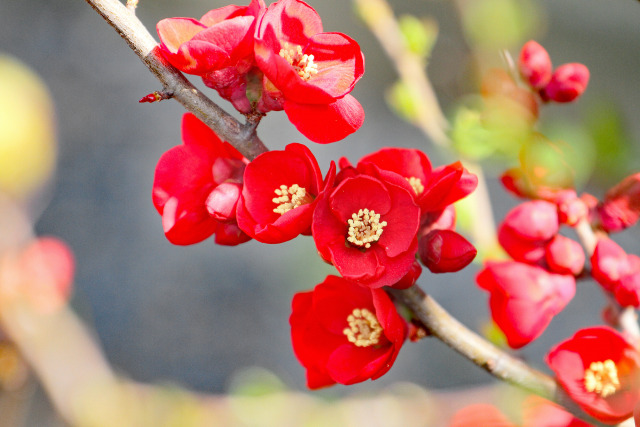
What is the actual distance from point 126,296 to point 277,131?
2.44ft

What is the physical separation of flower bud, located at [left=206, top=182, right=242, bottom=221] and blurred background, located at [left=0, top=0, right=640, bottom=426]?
109 cm

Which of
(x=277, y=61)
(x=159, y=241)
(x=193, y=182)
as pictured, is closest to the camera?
(x=277, y=61)

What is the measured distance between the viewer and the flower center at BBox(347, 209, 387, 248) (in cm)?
40

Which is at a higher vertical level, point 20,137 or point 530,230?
point 20,137

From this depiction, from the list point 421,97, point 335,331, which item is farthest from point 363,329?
point 421,97

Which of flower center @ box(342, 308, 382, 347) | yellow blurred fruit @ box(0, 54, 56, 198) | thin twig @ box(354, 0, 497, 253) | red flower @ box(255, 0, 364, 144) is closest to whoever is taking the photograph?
red flower @ box(255, 0, 364, 144)

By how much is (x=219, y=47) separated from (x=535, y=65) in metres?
0.33

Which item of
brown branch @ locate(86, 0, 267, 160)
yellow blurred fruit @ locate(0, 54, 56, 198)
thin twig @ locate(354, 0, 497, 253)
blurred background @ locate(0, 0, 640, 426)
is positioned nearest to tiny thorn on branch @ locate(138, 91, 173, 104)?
brown branch @ locate(86, 0, 267, 160)

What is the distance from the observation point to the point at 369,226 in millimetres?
408

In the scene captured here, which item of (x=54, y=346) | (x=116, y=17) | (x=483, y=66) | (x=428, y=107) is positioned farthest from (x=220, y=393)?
(x=116, y=17)

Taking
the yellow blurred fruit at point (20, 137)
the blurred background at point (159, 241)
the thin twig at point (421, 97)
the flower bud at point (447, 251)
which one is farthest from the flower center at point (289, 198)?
the blurred background at point (159, 241)

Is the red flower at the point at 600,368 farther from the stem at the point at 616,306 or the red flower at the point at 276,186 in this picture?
the red flower at the point at 276,186

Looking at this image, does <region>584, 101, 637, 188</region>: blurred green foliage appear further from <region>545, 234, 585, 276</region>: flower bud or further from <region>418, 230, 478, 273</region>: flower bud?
<region>418, 230, 478, 273</region>: flower bud

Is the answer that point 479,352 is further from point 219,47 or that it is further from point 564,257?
point 219,47
